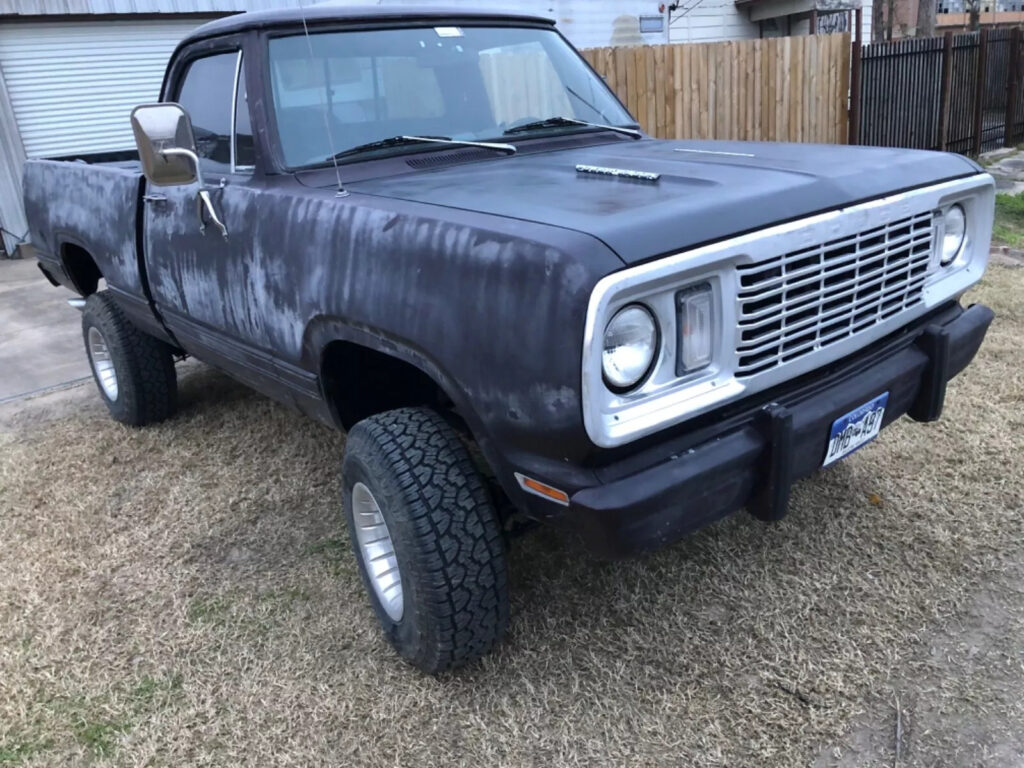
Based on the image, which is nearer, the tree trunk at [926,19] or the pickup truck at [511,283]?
the pickup truck at [511,283]

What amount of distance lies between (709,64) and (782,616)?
318 inches

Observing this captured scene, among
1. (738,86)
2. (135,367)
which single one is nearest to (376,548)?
(135,367)

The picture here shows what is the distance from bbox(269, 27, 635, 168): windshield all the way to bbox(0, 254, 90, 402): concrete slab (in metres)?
3.60

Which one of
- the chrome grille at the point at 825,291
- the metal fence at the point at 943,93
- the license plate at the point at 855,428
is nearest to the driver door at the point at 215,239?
the chrome grille at the point at 825,291

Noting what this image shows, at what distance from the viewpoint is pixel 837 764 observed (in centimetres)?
235

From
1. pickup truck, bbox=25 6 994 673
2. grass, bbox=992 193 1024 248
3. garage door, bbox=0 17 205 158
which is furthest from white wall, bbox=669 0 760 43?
pickup truck, bbox=25 6 994 673

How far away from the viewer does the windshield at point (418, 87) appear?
10.5 feet

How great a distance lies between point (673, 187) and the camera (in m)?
2.56

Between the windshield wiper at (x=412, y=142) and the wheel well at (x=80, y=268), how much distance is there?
8.17 ft

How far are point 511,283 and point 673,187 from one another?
706mm

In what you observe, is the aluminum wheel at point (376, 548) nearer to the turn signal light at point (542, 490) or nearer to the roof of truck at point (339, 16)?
the turn signal light at point (542, 490)

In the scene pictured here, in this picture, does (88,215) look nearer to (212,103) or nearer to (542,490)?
(212,103)

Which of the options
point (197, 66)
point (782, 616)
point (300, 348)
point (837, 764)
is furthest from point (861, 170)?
point (197, 66)

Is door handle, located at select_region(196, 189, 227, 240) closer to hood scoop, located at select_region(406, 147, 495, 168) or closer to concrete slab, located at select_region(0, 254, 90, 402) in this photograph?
hood scoop, located at select_region(406, 147, 495, 168)
